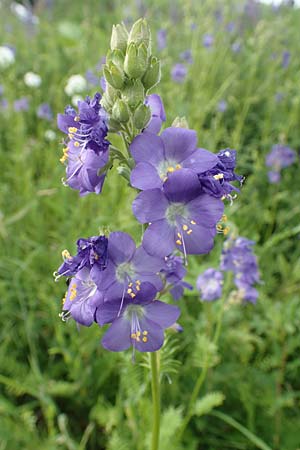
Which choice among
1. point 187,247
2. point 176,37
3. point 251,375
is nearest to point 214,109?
point 176,37

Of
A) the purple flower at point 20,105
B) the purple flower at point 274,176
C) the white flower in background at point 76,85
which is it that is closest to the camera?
the purple flower at point 274,176

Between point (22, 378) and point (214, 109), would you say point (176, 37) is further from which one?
point (22, 378)

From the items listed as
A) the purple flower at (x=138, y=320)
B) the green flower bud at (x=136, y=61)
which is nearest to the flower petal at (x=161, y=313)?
the purple flower at (x=138, y=320)

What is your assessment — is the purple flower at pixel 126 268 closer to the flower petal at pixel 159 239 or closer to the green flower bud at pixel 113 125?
the flower petal at pixel 159 239

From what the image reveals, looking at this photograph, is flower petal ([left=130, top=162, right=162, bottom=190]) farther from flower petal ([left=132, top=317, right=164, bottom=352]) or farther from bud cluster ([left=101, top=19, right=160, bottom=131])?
flower petal ([left=132, top=317, right=164, bottom=352])

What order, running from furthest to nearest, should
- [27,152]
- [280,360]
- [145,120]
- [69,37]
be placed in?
[69,37]
[27,152]
[280,360]
[145,120]

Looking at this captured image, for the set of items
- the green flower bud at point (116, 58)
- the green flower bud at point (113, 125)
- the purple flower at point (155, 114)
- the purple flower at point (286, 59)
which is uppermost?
the purple flower at point (286, 59)
